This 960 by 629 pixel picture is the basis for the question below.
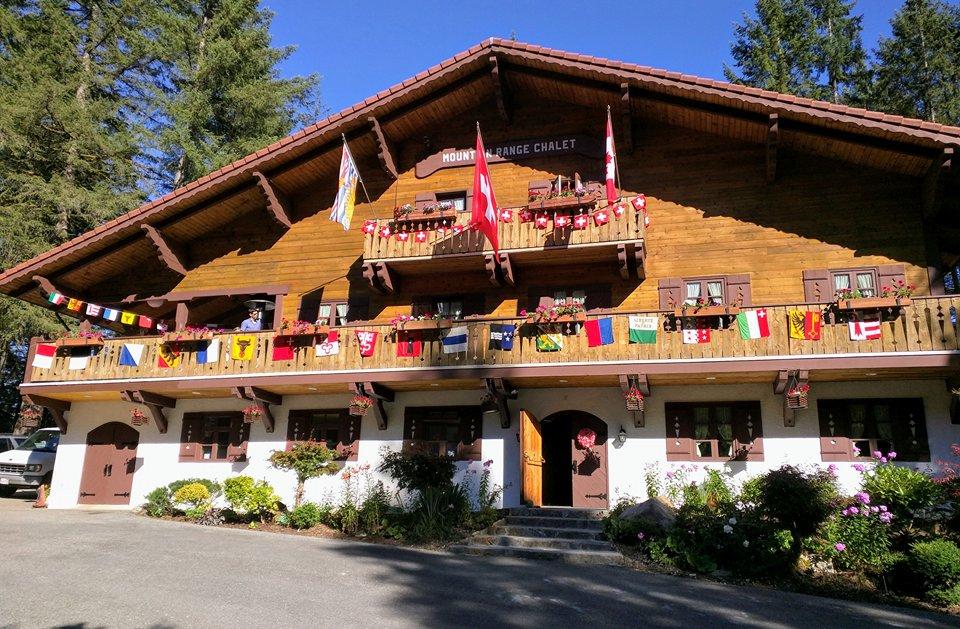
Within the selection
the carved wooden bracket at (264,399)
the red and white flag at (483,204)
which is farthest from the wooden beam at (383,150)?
the carved wooden bracket at (264,399)

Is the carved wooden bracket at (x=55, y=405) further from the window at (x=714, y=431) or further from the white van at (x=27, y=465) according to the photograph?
the window at (x=714, y=431)

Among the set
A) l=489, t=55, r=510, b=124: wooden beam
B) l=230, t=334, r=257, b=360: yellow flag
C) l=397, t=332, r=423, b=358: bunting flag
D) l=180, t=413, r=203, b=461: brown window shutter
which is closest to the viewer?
l=397, t=332, r=423, b=358: bunting flag

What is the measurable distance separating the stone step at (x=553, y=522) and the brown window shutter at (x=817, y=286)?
7.13m

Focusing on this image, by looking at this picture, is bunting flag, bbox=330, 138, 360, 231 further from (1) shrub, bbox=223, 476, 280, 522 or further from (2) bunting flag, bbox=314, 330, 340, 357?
(1) shrub, bbox=223, 476, 280, 522

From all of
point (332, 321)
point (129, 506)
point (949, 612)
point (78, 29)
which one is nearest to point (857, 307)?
point (949, 612)

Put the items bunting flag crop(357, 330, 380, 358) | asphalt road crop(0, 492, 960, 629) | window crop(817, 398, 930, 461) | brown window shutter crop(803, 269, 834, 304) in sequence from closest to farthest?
asphalt road crop(0, 492, 960, 629)
window crop(817, 398, 930, 461)
brown window shutter crop(803, 269, 834, 304)
bunting flag crop(357, 330, 380, 358)

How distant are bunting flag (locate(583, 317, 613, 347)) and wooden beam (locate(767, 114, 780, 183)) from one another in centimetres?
558

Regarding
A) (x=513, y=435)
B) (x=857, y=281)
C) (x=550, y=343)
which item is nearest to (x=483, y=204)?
(x=550, y=343)

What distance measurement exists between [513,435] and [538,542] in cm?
389

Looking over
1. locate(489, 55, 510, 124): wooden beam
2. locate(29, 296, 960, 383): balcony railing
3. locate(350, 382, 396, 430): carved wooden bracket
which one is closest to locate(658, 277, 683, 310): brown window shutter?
locate(29, 296, 960, 383): balcony railing

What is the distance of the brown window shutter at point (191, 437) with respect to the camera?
19.7 metres

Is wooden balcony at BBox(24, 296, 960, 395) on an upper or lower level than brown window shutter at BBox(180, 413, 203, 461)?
upper

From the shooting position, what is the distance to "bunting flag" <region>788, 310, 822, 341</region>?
576 inches

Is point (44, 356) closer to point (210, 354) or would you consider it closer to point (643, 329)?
point (210, 354)
